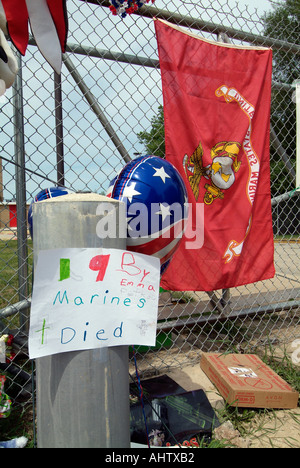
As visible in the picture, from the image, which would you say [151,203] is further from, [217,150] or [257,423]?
[257,423]

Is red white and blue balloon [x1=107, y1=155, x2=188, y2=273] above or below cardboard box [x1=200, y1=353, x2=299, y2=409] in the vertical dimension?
above

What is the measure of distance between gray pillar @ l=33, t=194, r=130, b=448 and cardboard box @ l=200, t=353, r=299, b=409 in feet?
4.19

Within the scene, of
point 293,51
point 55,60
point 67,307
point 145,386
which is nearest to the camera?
point 67,307

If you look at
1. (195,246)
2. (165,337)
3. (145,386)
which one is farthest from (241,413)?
(195,246)

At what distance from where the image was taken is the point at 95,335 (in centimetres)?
84

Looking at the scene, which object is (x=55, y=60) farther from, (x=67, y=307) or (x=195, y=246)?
(x=195, y=246)

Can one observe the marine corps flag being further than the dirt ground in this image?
Yes

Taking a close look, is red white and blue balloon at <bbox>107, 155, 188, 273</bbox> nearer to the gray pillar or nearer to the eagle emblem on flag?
the gray pillar

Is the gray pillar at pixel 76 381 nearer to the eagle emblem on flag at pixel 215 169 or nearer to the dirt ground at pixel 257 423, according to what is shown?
the dirt ground at pixel 257 423

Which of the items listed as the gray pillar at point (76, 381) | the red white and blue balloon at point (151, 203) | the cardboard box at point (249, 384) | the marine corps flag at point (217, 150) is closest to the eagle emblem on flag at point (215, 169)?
the marine corps flag at point (217, 150)

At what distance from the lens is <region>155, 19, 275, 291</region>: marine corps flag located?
2178 mm

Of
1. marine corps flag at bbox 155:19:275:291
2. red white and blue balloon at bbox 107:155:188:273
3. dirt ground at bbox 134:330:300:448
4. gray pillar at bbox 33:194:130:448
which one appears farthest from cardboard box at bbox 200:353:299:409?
gray pillar at bbox 33:194:130:448

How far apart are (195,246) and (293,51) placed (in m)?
1.92

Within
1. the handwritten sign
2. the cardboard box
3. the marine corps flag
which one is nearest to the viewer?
the handwritten sign
